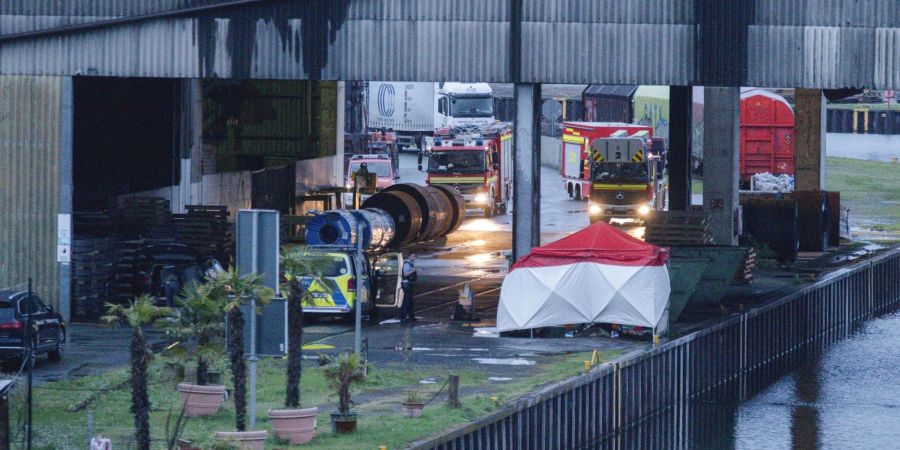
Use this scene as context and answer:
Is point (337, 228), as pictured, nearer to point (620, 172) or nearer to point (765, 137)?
point (620, 172)

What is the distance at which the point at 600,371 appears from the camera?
3378cm

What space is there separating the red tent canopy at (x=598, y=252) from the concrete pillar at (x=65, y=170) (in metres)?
11.6

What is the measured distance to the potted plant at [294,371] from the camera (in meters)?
26.0

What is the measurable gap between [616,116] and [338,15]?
7068 cm

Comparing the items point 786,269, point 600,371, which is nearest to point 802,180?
point 786,269

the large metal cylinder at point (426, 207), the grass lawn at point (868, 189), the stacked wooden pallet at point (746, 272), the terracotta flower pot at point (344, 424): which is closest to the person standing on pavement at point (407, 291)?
the stacked wooden pallet at point (746, 272)

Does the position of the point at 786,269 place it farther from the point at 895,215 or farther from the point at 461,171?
the point at 895,215

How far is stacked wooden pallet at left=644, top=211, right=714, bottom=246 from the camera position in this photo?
5234 centimetres

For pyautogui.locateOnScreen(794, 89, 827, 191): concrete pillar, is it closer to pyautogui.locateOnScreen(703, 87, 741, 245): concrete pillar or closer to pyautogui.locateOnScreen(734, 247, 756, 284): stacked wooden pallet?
pyautogui.locateOnScreen(703, 87, 741, 245): concrete pillar

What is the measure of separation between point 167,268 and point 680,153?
77.4 ft

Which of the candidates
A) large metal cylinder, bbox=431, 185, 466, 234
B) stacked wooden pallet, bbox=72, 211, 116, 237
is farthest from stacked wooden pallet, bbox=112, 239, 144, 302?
large metal cylinder, bbox=431, 185, 466, 234

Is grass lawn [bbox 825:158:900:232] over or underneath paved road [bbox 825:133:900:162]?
underneath

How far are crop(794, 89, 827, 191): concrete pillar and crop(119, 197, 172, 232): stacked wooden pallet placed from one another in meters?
28.2

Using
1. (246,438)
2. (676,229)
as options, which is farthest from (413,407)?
(676,229)
